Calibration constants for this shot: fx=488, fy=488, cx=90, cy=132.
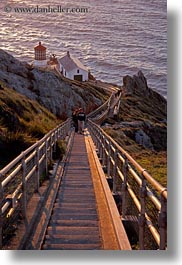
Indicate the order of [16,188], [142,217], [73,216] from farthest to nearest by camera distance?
[73,216] → [16,188] → [142,217]

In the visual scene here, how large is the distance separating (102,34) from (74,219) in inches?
94.0

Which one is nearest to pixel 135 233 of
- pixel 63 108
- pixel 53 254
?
pixel 53 254

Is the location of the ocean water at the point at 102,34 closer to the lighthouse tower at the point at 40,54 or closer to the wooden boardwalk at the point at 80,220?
the lighthouse tower at the point at 40,54

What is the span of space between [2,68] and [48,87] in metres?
2.33

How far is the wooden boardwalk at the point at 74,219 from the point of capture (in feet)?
15.5

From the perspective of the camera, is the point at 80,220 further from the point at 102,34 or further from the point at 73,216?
the point at 102,34

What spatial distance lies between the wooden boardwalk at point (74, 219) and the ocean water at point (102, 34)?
154cm

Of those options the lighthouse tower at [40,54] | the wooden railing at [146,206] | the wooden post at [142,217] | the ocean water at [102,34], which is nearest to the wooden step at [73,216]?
the wooden railing at [146,206]

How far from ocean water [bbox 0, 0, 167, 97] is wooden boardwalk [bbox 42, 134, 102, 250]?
1536 millimetres

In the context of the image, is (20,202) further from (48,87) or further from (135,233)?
(48,87)

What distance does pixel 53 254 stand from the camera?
4.70 m

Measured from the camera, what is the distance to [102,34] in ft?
20.2

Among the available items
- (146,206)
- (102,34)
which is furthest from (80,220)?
(102,34)

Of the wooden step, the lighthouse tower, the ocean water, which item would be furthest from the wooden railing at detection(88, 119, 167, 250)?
the lighthouse tower
